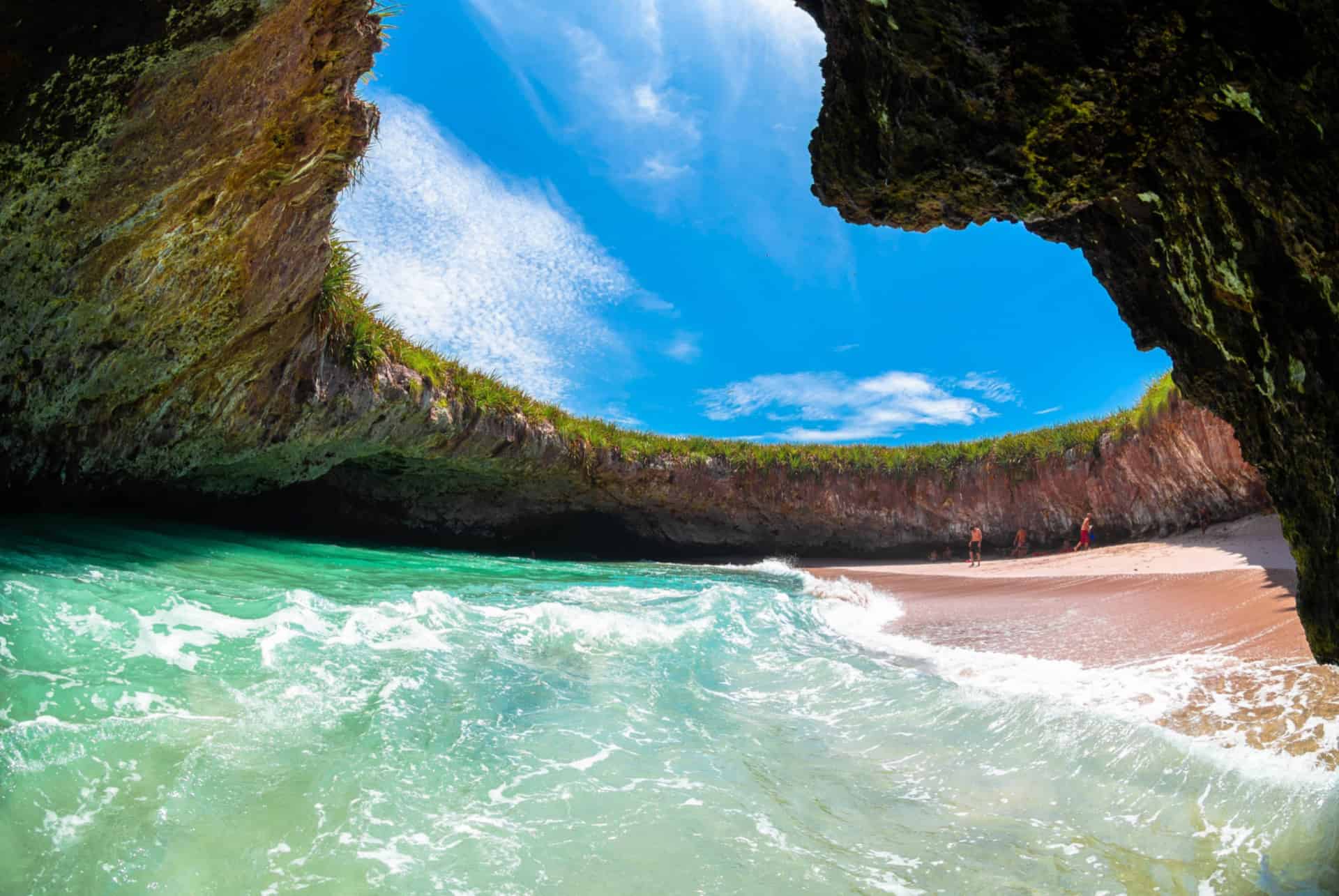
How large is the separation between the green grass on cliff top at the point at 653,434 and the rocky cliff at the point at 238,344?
152mm

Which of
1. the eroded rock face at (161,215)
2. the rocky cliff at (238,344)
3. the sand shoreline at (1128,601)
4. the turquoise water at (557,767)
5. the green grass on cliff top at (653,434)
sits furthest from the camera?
the green grass on cliff top at (653,434)

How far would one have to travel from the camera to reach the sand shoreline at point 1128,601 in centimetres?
510

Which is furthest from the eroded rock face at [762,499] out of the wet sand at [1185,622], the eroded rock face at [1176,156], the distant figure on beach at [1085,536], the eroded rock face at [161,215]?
the eroded rock face at [1176,156]

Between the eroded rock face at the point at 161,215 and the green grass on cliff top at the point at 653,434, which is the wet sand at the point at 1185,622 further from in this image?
the eroded rock face at the point at 161,215

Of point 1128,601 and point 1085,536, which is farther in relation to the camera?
point 1085,536

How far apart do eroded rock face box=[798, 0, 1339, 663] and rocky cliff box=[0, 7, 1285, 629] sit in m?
0.31

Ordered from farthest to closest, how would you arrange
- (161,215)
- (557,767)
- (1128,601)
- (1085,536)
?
(1085,536), (1128,601), (161,215), (557,767)

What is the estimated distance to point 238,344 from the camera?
307 inches

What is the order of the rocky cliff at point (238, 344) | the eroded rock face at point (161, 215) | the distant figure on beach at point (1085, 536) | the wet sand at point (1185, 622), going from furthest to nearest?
1. the distant figure on beach at point (1085, 536)
2. the rocky cliff at point (238, 344)
3. the eroded rock face at point (161, 215)
4. the wet sand at point (1185, 622)

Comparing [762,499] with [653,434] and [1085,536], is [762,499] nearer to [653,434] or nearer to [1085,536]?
[653,434]

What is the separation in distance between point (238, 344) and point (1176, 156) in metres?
8.62

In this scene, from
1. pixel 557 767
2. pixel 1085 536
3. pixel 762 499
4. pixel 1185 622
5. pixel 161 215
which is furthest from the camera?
pixel 762 499

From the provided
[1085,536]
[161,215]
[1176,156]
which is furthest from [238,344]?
[1085,536]

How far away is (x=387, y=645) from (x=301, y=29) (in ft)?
15.1
